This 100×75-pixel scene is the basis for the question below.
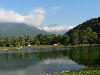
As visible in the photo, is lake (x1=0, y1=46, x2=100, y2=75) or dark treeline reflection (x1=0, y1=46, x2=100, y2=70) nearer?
lake (x1=0, y1=46, x2=100, y2=75)

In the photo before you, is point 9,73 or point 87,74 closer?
point 87,74

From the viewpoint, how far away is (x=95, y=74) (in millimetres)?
40000

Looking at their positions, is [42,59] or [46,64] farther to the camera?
[42,59]

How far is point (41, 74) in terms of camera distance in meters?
56.1

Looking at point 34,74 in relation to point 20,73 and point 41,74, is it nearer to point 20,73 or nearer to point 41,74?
point 41,74

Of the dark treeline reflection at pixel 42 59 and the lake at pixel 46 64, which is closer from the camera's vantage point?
the lake at pixel 46 64

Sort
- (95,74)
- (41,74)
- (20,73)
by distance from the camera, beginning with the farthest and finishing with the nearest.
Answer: (20,73) → (41,74) → (95,74)

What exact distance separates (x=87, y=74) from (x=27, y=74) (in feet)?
67.0

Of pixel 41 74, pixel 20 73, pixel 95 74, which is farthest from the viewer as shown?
pixel 20 73

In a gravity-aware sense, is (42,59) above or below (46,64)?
above

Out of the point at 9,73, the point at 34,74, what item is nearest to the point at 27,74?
the point at 34,74

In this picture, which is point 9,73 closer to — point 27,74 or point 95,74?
point 27,74

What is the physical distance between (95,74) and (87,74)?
154cm

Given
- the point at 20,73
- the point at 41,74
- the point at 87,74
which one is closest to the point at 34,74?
the point at 41,74
